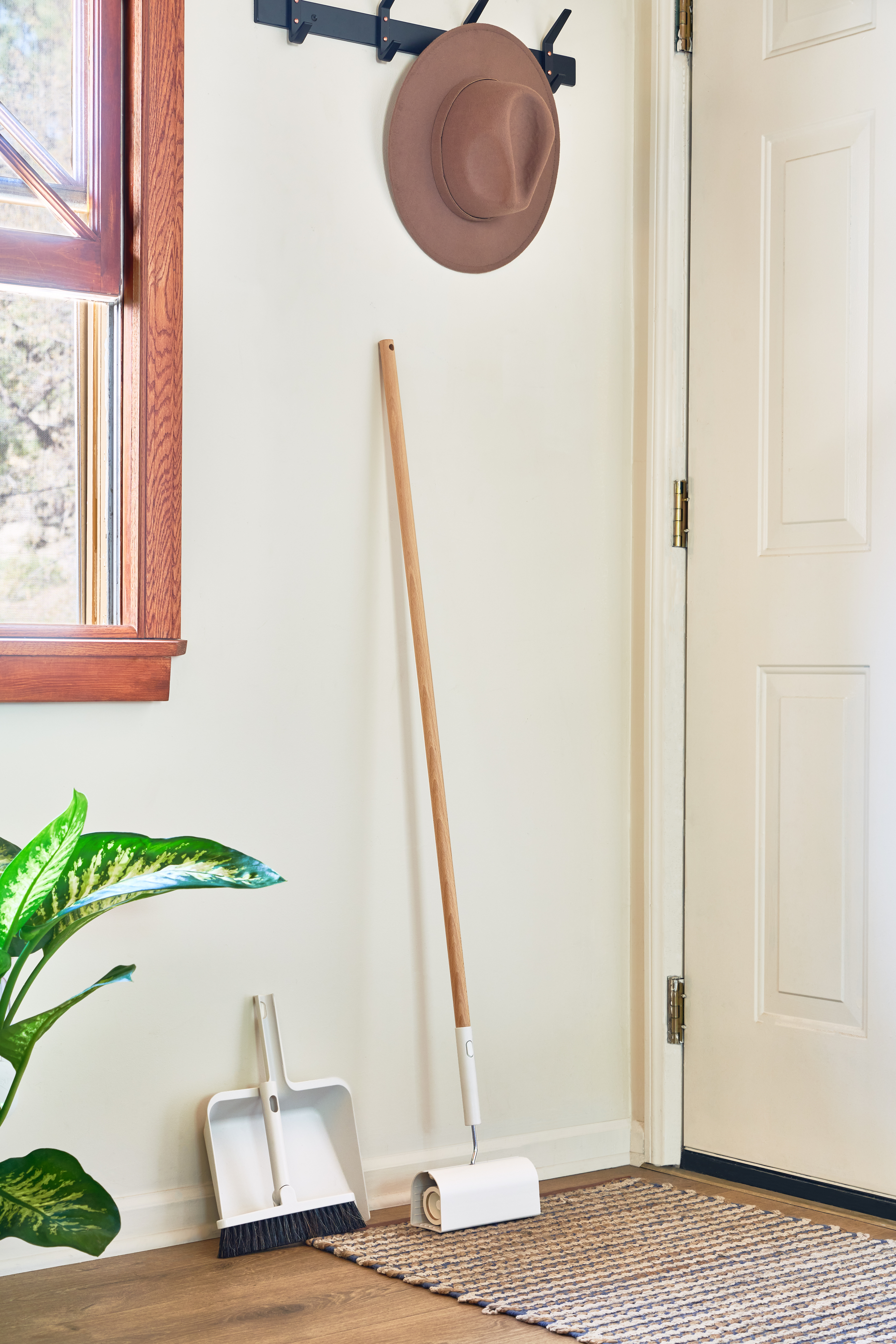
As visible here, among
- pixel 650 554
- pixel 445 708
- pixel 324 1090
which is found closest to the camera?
pixel 324 1090

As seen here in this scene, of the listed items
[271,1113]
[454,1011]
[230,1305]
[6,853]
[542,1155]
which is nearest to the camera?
[6,853]

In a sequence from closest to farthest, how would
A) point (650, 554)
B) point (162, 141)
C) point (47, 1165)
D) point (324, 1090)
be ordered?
point (47, 1165) → point (162, 141) → point (324, 1090) → point (650, 554)

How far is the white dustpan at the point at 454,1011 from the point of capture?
1.79 meters

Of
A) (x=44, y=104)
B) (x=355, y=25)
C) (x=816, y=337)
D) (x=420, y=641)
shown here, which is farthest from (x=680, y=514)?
(x=44, y=104)

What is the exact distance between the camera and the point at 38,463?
177 cm

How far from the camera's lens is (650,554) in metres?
2.19

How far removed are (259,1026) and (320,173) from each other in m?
1.31

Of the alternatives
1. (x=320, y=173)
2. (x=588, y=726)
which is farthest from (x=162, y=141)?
(x=588, y=726)

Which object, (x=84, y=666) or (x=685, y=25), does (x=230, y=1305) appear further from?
(x=685, y=25)

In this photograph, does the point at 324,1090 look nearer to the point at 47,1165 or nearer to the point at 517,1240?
the point at 517,1240

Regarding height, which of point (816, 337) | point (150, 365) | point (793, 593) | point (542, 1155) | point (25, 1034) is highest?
point (816, 337)

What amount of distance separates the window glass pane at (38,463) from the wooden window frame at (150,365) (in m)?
0.05

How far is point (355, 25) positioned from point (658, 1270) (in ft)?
6.22

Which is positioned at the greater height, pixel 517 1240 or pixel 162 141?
pixel 162 141
